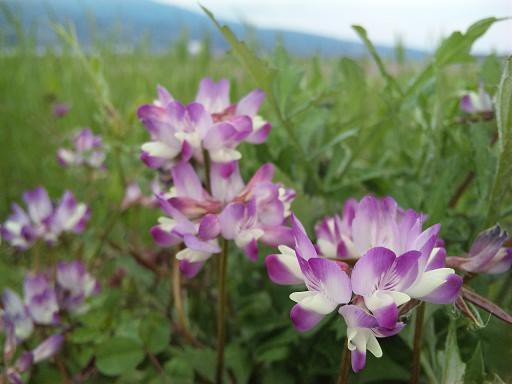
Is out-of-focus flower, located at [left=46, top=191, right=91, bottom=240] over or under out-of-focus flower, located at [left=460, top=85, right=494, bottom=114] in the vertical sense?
under

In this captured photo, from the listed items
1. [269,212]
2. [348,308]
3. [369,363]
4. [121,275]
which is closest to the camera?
[348,308]

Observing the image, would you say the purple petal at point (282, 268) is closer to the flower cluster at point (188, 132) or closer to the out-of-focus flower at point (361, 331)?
the out-of-focus flower at point (361, 331)

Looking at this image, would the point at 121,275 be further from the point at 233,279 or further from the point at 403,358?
the point at 403,358

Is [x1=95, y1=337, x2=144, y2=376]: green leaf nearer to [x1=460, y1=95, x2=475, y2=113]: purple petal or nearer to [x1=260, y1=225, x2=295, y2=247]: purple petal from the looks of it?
[x1=260, y1=225, x2=295, y2=247]: purple petal

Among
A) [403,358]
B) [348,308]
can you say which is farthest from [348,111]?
[348,308]

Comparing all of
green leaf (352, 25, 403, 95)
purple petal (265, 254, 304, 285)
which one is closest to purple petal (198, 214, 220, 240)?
purple petal (265, 254, 304, 285)

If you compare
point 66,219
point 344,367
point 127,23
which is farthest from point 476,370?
point 127,23

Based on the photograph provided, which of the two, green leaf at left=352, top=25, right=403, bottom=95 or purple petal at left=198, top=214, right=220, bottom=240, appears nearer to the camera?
purple petal at left=198, top=214, right=220, bottom=240
